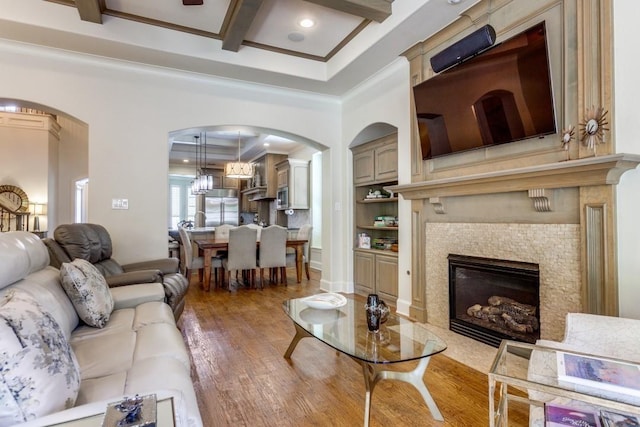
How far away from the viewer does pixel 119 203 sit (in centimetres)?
401

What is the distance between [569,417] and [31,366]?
181 centimetres

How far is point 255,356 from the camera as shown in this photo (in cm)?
281

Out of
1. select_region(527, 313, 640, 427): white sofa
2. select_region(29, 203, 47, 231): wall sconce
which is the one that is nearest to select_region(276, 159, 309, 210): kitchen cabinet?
select_region(29, 203, 47, 231): wall sconce

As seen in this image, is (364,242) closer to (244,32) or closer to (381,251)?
(381,251)

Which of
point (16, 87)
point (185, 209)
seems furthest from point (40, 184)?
point (16, 87)

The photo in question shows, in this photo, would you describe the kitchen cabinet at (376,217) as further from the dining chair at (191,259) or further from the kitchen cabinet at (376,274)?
the dining chair at (191,259)

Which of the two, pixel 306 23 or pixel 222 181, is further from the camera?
pixel 222 181

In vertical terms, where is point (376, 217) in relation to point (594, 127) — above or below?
below

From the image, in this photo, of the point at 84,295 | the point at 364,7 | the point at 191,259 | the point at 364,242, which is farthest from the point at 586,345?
the point at 191,259

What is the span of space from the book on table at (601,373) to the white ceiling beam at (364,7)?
3019mm

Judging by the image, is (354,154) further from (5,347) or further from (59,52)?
(5,347)

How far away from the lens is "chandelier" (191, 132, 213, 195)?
750cm

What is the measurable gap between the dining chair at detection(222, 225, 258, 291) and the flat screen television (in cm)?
292

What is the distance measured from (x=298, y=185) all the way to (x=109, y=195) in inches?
164
